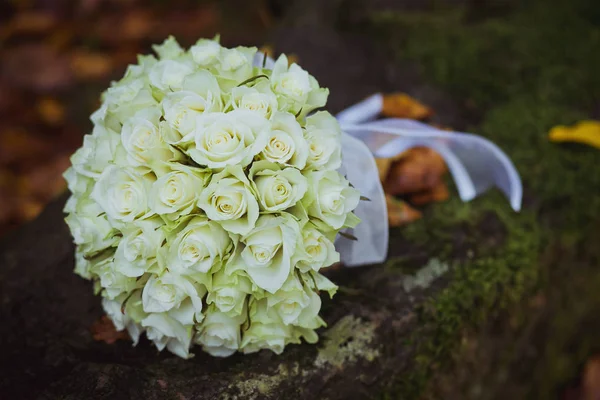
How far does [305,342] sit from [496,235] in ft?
2.18

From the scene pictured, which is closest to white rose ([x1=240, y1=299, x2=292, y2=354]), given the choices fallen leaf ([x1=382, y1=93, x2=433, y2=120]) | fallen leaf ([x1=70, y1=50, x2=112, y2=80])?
fallen leaf ([x1=382, y1=93, x2=433, y2=120])

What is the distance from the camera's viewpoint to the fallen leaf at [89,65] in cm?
330

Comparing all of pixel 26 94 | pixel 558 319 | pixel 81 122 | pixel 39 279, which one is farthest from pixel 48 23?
pixel 558 319

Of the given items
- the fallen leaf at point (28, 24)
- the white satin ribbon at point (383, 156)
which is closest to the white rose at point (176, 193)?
the white satin ribbon at point (383, 156)

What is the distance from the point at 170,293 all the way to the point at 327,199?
34cm

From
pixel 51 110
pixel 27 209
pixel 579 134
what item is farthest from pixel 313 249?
pixel 51 110

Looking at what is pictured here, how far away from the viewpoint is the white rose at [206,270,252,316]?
109 centimetres

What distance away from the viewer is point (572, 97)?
2.17 meters

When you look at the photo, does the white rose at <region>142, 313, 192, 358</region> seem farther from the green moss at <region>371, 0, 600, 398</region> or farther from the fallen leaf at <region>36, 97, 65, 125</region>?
the fallen leaf at <region>36, 97, 65, 125</region>

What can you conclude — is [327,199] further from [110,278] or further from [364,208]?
[110,278]

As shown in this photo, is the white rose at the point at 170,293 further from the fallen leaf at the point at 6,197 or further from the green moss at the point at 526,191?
the fallen leaf at the point at 6,197

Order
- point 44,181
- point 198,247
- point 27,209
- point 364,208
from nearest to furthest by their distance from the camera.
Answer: point 198,247 → point 364,208 → point 27,209 → point 44,181

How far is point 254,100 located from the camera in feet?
3.67

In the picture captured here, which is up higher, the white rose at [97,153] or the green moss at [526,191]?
the white rose at [97,153]
